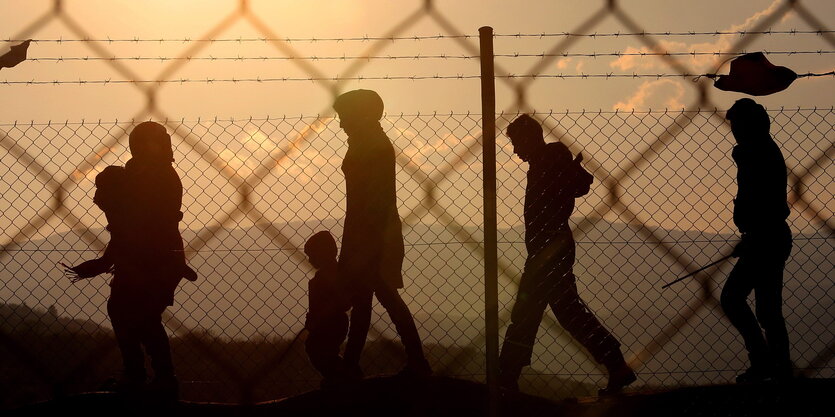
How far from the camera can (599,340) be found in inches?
167

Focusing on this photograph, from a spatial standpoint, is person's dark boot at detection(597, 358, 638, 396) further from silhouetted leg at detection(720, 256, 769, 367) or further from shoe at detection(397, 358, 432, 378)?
shoe at detection(397, 358, 432, 378)

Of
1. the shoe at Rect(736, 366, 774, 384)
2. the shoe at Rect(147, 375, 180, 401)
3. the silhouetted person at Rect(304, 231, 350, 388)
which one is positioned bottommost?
the shoe at Rect(147, 375, 180, 401)

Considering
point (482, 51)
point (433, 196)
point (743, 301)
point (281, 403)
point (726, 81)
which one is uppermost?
point (726, 81)

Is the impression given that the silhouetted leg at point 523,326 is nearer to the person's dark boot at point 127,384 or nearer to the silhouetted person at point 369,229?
the silhouetted person at point 369,229

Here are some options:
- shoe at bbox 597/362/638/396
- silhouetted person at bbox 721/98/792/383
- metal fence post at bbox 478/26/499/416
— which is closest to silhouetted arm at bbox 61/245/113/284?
metal fence post at bbox 478/26/499/416

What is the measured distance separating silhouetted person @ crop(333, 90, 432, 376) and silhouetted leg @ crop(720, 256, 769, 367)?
5.06 ft

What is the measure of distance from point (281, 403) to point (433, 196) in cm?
118

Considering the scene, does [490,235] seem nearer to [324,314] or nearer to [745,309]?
[324,314]

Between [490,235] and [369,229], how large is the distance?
885mm

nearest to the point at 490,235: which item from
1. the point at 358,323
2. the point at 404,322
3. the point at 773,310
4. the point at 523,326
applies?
the point at 404,322

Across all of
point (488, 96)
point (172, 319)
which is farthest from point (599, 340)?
point (172, 319)

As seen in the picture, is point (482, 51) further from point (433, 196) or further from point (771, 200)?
point (771, 200)

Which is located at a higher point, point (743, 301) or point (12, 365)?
point (743, 301)

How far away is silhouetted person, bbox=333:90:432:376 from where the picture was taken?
3.70m
